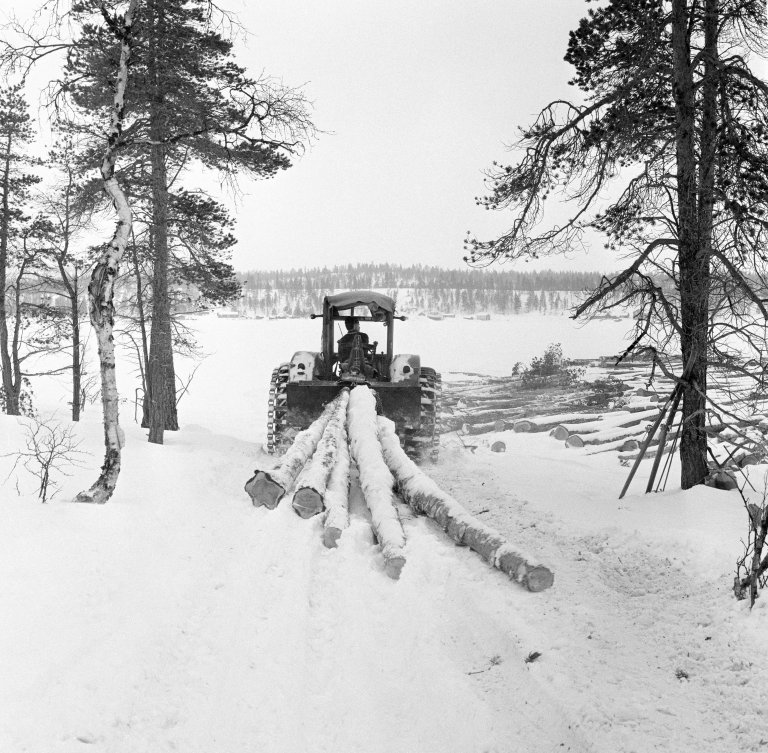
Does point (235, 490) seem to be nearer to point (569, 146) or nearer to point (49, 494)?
point (49, 494)

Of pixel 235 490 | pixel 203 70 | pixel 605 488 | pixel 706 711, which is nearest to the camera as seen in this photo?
pixel 706 711

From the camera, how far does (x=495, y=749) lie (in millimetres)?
2660

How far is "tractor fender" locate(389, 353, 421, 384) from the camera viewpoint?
410 inches

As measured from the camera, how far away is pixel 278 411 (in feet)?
33.0

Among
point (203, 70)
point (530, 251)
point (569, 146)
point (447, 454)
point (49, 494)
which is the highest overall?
point (203, 70)

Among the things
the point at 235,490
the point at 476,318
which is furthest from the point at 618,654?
the point at 476,318

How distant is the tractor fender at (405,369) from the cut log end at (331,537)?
561cm

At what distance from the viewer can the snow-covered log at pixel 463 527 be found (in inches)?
164

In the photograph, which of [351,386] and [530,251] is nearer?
[530,251]

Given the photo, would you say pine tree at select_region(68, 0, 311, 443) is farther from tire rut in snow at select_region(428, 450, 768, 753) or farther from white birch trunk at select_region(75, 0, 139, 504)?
tire rut in snow at select_region(428, 450, 768, 753)

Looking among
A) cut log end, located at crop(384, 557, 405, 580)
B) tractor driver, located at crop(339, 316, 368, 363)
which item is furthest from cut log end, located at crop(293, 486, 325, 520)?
tractor driver, located at crop(339, 316, 368, 363)

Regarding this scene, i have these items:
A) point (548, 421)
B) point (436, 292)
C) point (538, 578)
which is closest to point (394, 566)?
point (538, 578)

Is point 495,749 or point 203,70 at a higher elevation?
point 203,70

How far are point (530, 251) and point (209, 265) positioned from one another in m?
6.56
